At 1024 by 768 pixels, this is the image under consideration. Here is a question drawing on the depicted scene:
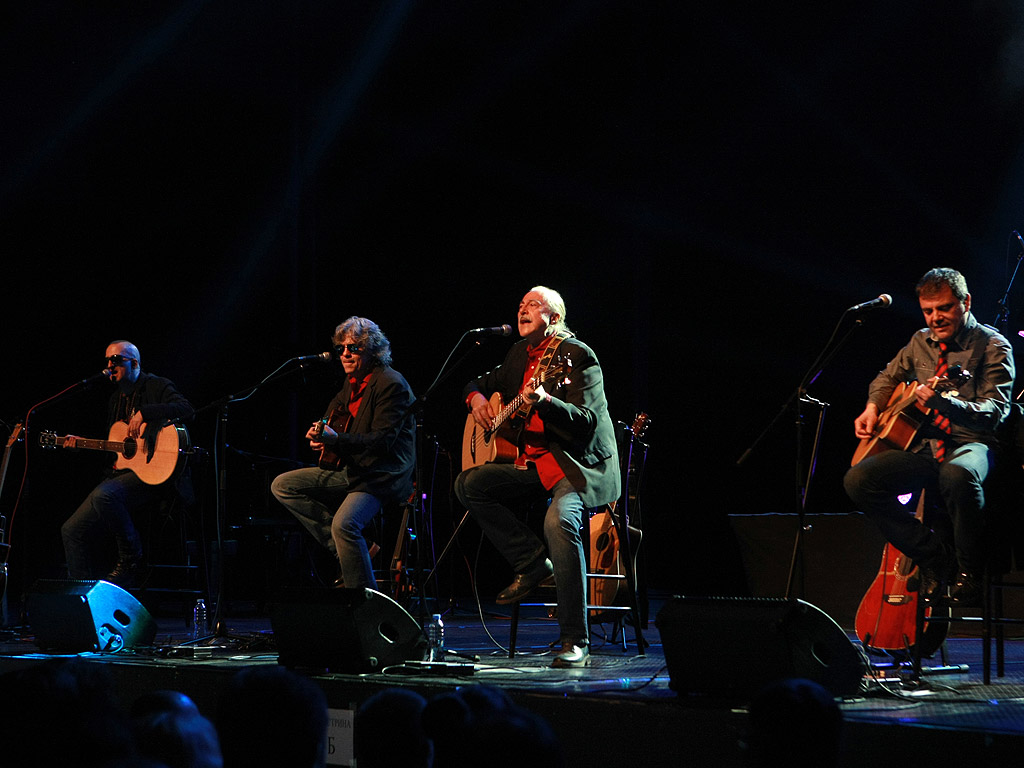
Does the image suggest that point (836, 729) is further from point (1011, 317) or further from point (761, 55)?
point (761, 55)

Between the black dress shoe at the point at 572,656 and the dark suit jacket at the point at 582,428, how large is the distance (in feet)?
2.12

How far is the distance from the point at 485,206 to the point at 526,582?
5602 mm

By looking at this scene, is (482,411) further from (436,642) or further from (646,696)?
(646,696)

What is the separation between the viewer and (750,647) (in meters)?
3.49

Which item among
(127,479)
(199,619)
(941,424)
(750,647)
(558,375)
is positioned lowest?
(199,619)

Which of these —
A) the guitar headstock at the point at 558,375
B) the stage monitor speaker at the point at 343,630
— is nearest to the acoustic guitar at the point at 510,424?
the guitar headstock at the point at 558,375

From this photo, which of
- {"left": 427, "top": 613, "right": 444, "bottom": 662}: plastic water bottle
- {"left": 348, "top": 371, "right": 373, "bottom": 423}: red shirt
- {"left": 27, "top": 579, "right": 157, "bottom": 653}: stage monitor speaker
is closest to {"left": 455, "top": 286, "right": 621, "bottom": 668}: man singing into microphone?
{"left": 427, "top": 613, "right": 444, "bottom": 662}: plastic water bottle

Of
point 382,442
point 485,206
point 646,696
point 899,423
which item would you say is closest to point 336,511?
point 382,442

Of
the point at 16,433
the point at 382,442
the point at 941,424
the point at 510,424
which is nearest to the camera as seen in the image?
the point at 941,424

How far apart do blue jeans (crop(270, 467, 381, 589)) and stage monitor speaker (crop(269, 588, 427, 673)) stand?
2.87ft

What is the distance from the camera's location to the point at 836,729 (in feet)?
7.41

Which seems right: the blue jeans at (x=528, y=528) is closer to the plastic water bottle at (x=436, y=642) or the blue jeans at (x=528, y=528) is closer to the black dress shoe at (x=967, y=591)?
the plastic water bottle at (x=436, y=642)

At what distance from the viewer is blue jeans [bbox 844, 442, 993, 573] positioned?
14.3 feet

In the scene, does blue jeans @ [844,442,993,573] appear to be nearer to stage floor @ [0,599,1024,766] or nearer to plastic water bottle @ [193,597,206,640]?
stage floor @ [0,599,1024,766]
